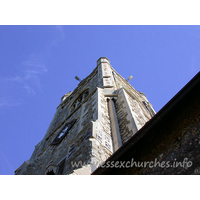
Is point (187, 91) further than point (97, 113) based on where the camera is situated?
No

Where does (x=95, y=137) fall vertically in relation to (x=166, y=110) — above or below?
above

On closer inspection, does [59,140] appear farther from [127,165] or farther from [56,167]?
[127,165]

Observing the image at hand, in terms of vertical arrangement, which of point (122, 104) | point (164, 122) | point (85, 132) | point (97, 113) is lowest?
point (164, 122)

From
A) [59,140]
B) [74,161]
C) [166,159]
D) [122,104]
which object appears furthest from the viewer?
[59,140]

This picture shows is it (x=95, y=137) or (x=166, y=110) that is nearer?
(x=166, y=110)

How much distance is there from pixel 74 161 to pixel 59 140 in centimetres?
428

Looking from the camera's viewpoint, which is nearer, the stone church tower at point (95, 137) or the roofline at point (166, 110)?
the roofline at point (166, 110)

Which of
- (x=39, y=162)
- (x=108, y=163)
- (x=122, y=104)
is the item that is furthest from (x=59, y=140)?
(x=108, y=163)

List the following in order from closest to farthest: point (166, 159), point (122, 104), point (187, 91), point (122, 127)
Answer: point (166, 159) → point (187, 91) → point (122, 127) → point (122, 104)

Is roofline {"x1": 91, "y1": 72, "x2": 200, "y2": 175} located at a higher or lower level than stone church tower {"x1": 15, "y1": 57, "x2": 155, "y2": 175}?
lower

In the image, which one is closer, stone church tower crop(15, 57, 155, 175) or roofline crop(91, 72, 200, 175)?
roofline crop(91, 72, 200, 175)

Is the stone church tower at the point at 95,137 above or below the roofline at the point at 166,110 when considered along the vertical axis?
above

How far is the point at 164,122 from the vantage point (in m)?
3.03

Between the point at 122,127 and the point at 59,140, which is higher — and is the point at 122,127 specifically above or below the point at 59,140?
below
